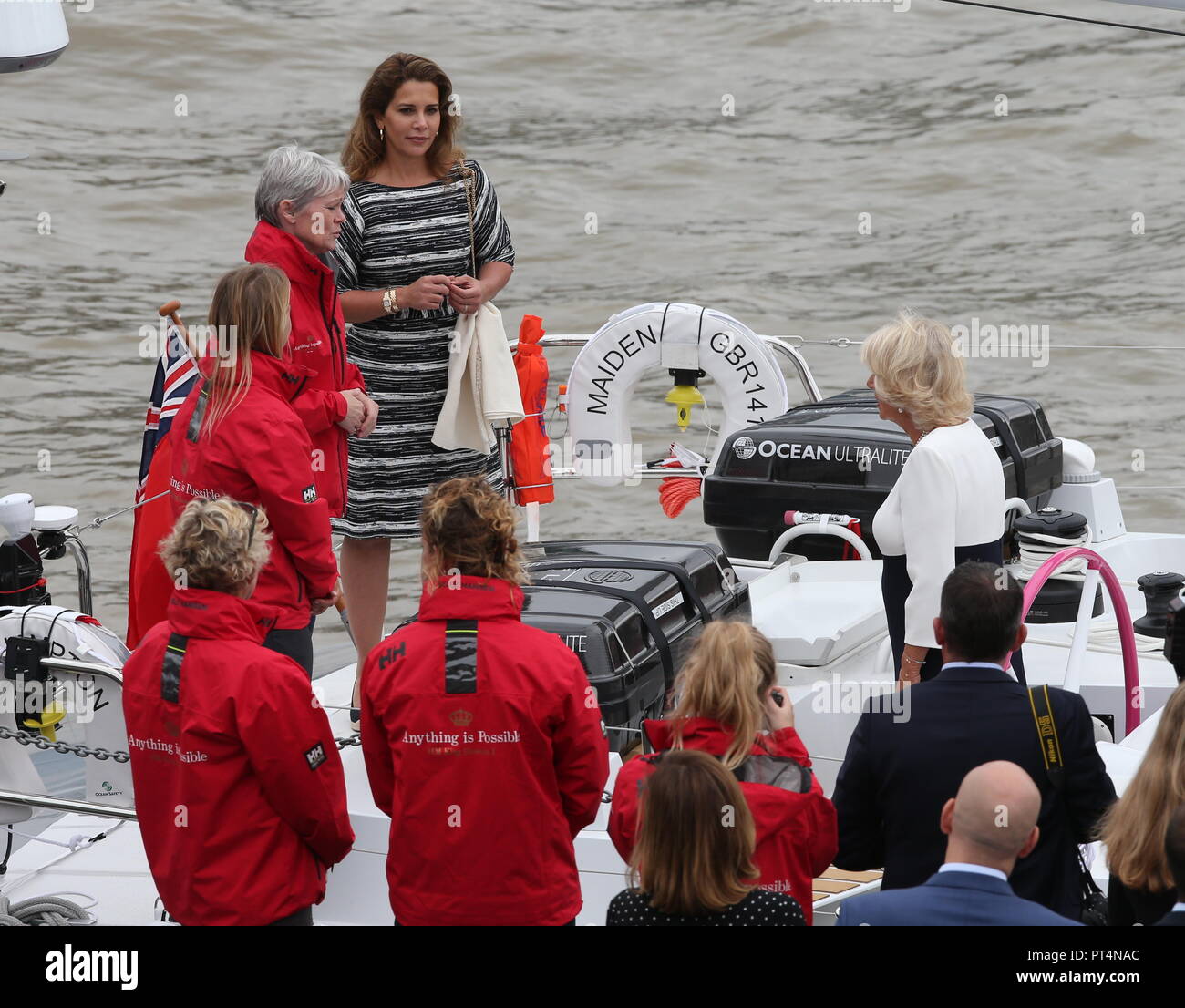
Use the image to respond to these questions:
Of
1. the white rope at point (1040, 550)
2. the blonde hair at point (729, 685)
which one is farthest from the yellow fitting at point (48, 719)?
the white rope at point (1040, 550)

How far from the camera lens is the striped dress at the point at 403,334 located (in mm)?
3764

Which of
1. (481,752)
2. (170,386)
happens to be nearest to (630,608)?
(170,386)

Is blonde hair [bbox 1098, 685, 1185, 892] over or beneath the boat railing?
beneath

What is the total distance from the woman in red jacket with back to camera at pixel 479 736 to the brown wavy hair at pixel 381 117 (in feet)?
4.69

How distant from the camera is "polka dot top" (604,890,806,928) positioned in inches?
85.6

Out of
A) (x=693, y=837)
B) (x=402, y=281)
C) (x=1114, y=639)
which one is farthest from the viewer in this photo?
(x=1114, y=639)

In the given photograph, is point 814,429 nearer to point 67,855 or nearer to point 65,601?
point 67,855

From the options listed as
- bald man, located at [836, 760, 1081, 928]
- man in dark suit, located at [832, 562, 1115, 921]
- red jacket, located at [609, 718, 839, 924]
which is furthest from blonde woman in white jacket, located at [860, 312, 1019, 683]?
bald man, located at [836, 760, 1081, 928]

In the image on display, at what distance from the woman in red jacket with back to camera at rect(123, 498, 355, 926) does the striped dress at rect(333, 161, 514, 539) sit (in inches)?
44.9

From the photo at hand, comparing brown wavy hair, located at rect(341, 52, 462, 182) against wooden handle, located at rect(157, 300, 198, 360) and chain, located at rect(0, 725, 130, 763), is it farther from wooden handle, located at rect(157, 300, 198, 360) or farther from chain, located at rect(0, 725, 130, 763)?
chain, located at rect(0, 725, 130, 763)

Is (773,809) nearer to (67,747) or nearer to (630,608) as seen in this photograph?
Result: (630,608)

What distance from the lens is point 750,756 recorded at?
2445 millimetres

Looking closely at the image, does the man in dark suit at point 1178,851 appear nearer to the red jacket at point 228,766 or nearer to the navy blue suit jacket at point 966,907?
the navy blue suit jacket at point 966,907

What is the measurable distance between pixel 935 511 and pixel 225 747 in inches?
56.9
